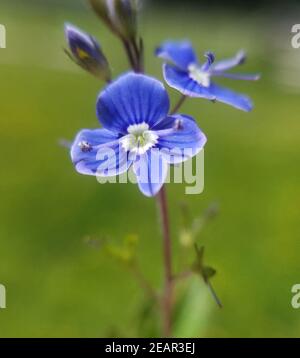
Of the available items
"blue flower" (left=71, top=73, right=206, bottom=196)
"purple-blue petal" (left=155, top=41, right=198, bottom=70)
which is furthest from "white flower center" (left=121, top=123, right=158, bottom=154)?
"purple-blue petal" (left=155, top=41, right=198, bottom=70)

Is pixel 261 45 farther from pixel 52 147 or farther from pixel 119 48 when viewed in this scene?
pixel 52 147

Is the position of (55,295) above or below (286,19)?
below

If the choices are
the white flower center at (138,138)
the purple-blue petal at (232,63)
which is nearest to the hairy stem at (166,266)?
the white flower center at (138,138)

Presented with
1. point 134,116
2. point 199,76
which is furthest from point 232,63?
point 134,116

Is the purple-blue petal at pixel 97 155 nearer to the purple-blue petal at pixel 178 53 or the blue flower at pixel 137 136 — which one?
the blue flower at pixel 137 136
